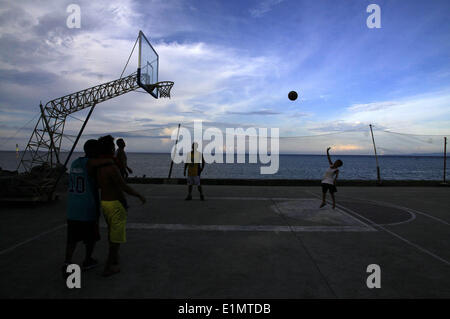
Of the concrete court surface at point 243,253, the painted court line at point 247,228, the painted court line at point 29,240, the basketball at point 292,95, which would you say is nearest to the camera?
the concrete court surface at point 243,253

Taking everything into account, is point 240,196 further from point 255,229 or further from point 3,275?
point 3,275

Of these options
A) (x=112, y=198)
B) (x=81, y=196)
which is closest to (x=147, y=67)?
(x=81, y=196)

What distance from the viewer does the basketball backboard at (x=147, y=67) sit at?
1101 centimetres

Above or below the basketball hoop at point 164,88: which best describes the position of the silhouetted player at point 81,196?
below

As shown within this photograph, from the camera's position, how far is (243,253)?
13.6 ft

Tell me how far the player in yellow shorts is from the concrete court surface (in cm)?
46

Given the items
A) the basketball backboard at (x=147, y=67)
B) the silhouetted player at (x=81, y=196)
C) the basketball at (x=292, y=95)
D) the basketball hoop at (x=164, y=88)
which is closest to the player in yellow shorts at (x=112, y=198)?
the silhouetted player at (x=81, y=196)

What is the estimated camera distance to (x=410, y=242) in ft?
15.6

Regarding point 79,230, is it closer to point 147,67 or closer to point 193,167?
point 193,167

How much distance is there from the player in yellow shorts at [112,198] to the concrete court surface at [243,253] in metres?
0.46

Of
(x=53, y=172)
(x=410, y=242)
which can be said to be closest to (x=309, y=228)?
(x=410, y=242)

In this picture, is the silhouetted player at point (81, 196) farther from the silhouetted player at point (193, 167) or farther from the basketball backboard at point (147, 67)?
the basketball backboard at point (147, 67)

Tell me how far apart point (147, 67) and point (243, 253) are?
11132mm

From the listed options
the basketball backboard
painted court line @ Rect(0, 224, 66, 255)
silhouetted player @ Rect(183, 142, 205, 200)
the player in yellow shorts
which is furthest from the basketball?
painted court line @ Rect(0, 224, 66, 255)
